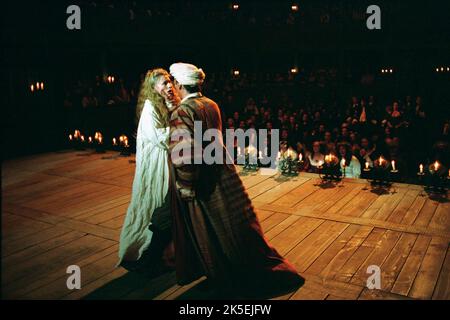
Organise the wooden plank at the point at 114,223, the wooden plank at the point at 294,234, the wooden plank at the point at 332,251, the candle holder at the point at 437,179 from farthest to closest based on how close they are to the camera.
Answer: the candle holder at the point at 437,179
the wooden plank at the point at 114,223
the wooden plank at the point at 294,234
the wooden plank at the point at 332,251

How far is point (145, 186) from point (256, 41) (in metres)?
20.1

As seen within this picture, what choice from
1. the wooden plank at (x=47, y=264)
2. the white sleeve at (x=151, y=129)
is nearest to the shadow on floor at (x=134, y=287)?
the wooden plank at (x=47, y=264)

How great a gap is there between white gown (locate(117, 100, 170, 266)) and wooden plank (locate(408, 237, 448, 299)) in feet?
8.68

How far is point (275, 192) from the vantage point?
22.2ft

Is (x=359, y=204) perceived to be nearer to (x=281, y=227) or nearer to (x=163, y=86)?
(x=281, y=227)

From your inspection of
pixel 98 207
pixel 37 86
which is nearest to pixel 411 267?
pixel 98 207

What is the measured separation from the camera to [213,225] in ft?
11.7

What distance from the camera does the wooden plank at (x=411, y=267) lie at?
12.5 feet

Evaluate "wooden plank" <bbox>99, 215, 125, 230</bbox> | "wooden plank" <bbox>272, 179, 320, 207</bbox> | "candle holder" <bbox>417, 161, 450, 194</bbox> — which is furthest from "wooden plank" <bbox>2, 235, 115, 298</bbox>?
"candle holder" <bbox>417, 161, 450, 194</bbox>

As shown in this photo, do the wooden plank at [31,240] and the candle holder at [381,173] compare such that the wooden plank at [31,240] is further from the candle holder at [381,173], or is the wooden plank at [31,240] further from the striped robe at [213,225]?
the candle holder at [381,173]

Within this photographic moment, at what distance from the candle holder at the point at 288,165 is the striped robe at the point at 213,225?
4200mm

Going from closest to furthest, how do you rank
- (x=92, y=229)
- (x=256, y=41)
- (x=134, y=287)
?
1. (x=134, y=287)
2. (x=92, y=229)
3. (x=256, y=41)
